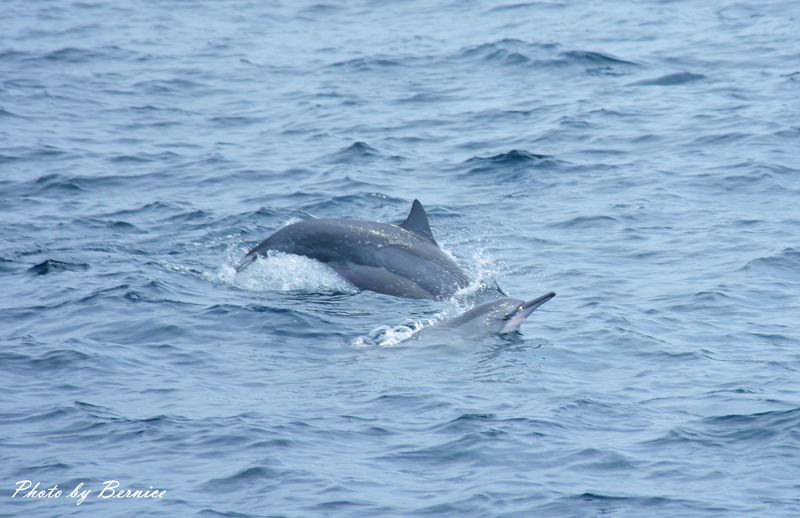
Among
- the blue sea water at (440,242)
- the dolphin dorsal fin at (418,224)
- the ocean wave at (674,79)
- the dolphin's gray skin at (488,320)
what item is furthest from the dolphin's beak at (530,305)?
the ocean wave at (674,79)

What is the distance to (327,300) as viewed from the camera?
56.1 ft

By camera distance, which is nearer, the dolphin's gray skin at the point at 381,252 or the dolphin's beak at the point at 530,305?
the dolphin's beak at the point at 530,305

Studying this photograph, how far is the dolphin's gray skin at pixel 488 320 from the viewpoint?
15.3 metres

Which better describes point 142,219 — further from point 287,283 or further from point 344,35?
point 344,35

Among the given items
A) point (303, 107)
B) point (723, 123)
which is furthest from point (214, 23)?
point (723, 123)

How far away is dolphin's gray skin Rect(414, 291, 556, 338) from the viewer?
50.2 ft

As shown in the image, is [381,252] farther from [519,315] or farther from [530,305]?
[530,305]

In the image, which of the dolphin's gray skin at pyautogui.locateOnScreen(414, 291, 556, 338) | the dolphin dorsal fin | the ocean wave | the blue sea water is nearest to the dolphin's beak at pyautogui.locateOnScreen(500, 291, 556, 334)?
the dolphin's gray skin at pyautogui.locateOnScreen(414, 291, 556, 338)

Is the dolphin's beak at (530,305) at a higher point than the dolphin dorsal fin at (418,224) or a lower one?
lower

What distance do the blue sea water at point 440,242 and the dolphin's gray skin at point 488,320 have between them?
0.77ft

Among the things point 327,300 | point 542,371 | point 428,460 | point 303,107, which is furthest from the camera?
point 303,107

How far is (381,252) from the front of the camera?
17.5 m

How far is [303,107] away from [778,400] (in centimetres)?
1620

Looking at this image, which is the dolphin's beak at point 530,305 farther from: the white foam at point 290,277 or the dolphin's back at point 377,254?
the white foam at point 290,277
